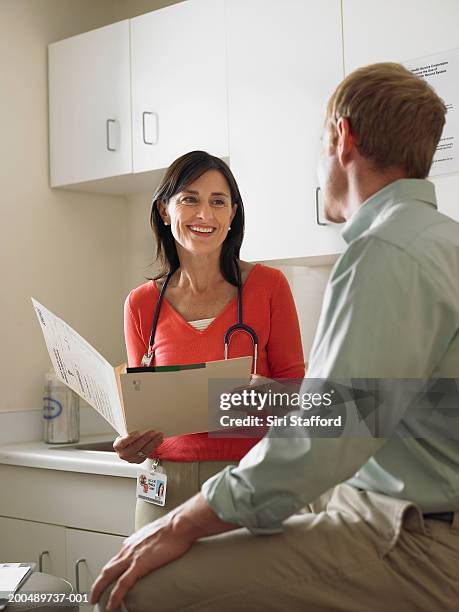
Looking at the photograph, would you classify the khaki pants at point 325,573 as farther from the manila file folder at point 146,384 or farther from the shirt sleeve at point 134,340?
the shirt sleeve at point 134,340

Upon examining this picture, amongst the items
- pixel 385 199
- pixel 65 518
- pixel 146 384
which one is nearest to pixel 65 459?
pixel 65 518

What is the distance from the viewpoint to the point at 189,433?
179 centimetres

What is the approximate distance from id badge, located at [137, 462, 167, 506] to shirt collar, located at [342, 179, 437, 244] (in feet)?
3.08

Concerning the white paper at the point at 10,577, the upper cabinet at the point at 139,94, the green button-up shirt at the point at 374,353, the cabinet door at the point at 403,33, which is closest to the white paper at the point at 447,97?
the cabinet door at the point at 403,33

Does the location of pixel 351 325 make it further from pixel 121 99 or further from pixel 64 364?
pixel 121 99

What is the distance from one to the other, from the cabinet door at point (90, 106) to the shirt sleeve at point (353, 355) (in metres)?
2.18

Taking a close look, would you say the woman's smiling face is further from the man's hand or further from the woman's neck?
the man's hand

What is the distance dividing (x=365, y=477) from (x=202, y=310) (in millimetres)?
928

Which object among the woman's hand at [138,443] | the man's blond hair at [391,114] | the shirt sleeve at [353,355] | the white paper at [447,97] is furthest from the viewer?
the white paper at [447,97]

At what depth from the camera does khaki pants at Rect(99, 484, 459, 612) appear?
3.38ft

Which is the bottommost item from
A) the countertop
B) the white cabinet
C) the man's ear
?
the white cabinet

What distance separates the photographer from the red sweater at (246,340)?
191 centimetres

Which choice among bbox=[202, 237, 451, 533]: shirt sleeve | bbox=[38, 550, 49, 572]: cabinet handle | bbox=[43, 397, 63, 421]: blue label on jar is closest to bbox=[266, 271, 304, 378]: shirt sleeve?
bbox=[202, 237, 451, 533]: shirt sleeve

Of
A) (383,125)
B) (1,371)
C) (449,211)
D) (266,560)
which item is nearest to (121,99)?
(1,371)
